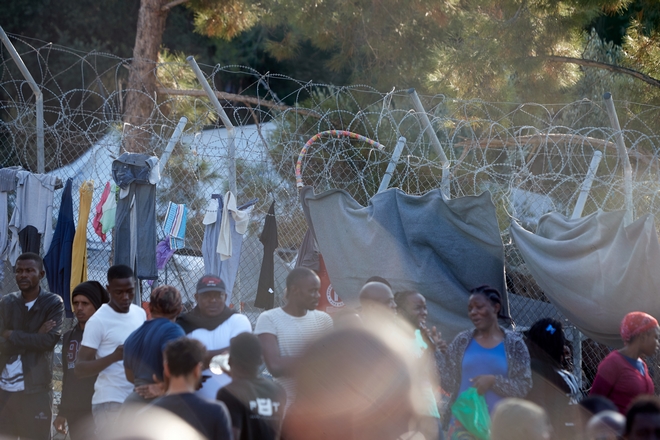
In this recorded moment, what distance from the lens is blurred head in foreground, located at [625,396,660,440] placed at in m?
3.02

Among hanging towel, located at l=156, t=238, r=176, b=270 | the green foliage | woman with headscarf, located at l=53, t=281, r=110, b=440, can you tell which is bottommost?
woman with headscarf, located at l=53, t=281, r=110, b=440

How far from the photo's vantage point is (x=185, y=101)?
10109 mm

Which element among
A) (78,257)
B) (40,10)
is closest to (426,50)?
(78,257)

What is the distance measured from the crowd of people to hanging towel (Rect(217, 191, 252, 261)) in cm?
116

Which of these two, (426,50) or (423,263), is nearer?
(423,263)

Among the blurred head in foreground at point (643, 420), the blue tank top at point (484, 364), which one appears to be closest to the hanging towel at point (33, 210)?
the blue tank top at point (484, 364)

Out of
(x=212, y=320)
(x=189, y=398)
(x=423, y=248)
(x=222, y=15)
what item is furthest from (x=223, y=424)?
(x=222, y=15)

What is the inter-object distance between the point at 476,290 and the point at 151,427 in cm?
227

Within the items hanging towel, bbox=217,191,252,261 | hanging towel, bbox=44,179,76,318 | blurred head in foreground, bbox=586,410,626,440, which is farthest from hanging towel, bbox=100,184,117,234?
blurred head in foreground, bbox=586,410,626,440

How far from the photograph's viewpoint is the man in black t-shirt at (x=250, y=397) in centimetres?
338

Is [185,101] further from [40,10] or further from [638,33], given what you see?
[40,10]

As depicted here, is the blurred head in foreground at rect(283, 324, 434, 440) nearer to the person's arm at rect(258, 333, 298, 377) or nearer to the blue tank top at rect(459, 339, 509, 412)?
the person's arm at rect(258, 333, 298, 377)

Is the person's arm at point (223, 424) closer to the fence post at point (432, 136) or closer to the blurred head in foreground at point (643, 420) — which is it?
the blurred head in foreground at point (643, 420)

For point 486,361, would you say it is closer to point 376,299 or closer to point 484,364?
point 484,364
